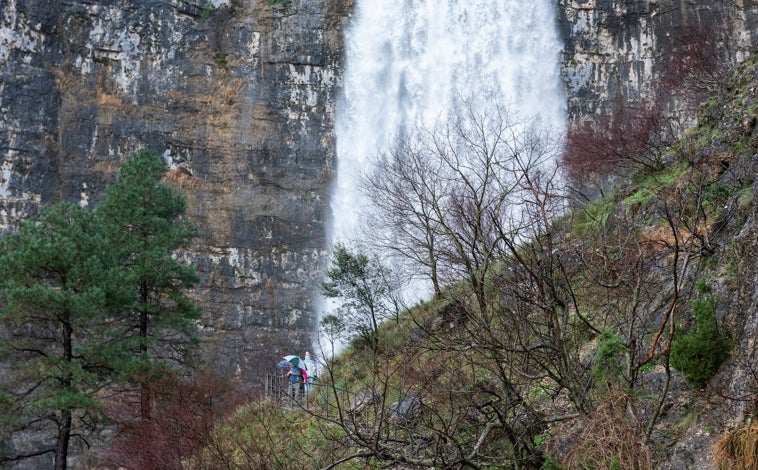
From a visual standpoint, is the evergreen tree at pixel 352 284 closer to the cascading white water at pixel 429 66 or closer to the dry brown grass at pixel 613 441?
the dry brown grass at pixel 613 441

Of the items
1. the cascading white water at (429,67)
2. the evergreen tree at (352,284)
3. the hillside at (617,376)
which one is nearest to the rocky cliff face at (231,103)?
the cascading white water at (429,67)

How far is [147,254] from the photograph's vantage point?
15.7 meters

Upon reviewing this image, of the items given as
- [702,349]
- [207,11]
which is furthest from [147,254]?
[207,11]

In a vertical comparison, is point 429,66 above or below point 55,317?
above

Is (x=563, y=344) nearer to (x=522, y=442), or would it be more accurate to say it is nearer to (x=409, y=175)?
(x=522, y=442)

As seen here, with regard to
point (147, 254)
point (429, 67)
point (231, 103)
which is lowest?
point (147, 254)

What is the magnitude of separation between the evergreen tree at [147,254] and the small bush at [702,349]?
1097cm

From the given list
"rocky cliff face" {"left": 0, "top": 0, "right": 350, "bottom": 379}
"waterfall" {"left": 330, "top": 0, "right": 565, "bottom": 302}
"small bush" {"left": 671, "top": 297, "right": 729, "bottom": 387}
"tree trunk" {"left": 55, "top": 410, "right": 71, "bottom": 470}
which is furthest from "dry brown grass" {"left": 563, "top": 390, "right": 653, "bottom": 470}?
"waterfall" {"left": 330, "top": 0, "right": 565, "bottom": 302}

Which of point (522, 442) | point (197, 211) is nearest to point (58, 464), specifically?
point (522, 442)

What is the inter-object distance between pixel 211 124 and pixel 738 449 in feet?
94.0

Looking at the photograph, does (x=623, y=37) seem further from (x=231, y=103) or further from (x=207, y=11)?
(x=207, y=11)

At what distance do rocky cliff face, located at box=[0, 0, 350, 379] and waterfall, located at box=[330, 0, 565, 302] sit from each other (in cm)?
97

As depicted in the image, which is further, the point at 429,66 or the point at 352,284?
the point at 429,66

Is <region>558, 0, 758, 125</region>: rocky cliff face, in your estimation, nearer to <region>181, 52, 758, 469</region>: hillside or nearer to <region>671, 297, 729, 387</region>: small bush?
<region>181, 52, 758, 469</region>: hillside
